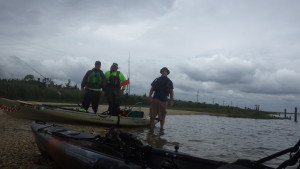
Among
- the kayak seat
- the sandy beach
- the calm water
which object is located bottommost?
the calm water

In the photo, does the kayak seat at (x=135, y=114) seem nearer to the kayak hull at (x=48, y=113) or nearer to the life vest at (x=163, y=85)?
the kayak hull at (x=48, y=113)

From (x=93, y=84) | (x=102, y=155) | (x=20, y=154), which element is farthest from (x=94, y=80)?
(x=102, y=155)

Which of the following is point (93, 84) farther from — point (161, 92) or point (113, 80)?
point (161, 92)

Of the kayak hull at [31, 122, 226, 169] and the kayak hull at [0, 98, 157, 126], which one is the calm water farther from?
the kayak hull at [31, 122, 226, 169]

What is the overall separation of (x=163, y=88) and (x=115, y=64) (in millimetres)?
2226

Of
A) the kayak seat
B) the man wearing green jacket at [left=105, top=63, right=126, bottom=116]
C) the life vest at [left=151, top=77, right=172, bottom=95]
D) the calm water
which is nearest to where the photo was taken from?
the calm water

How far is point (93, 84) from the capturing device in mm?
9641

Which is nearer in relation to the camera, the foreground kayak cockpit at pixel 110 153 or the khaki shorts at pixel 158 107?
the foreground kayak cockpit at pixel 110 153

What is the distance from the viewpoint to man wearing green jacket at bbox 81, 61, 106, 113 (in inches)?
379

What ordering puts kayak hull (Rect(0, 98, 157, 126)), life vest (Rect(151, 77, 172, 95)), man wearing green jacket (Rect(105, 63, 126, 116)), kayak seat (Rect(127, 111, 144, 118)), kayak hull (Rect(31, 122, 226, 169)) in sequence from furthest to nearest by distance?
kayak seat (Rect(127, 111, 144, 118)), man wearing green jacket (Rect(105, 63, 126, 116)), life vest (Rect(151, 77, 172, 95)), kayak hull (Rect(0, 98, 157, 126)), kayak hull (Rect(31, 122, 226, 169))

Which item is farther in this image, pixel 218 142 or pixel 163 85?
pixel 163 85

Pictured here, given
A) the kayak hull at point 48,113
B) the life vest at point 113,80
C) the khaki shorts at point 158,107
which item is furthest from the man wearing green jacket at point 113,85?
the khaki shorts at point 158,107

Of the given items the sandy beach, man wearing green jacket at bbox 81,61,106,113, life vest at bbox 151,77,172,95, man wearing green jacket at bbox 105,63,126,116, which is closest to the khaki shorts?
life vest at bbox 151,77,172,95

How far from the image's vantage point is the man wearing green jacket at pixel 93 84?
962 cm
